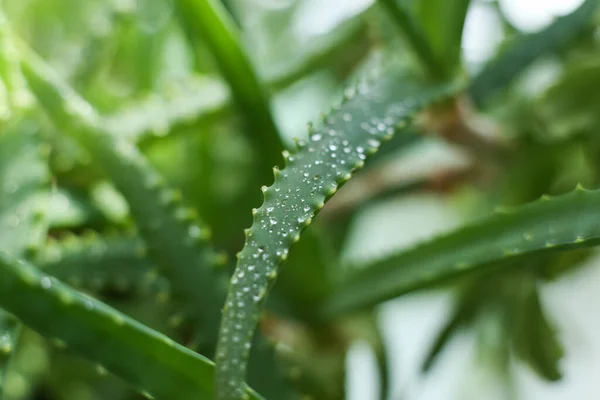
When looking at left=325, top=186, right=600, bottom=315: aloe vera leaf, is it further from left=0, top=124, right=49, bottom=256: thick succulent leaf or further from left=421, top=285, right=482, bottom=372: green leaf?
left=0, top=124, right=49, bottom=256: thick succulent leaf

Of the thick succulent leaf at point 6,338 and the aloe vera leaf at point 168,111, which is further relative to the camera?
the aloe vera leaf at point 168,111

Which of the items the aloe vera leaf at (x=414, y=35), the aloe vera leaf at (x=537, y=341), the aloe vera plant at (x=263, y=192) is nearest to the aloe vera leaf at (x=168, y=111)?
the aloe vera plant at (x=263, y=192)

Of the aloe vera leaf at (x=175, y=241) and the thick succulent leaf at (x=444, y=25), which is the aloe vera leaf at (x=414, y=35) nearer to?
the thick succulent leaf at (x=444, y=25)

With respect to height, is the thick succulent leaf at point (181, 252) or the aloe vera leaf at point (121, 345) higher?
the thick succulent leaf at point (181, 252)

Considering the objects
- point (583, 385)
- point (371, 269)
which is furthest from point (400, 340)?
point (371, 269)

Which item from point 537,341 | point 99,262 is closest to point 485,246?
point 537,341

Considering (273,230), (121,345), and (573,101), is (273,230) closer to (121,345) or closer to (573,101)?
(121,345)

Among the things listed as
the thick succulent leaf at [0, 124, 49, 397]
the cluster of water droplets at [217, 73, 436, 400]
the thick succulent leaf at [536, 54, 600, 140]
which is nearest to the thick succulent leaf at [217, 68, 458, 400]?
the cluster of water droplets at [217, 73, 436, 400]
